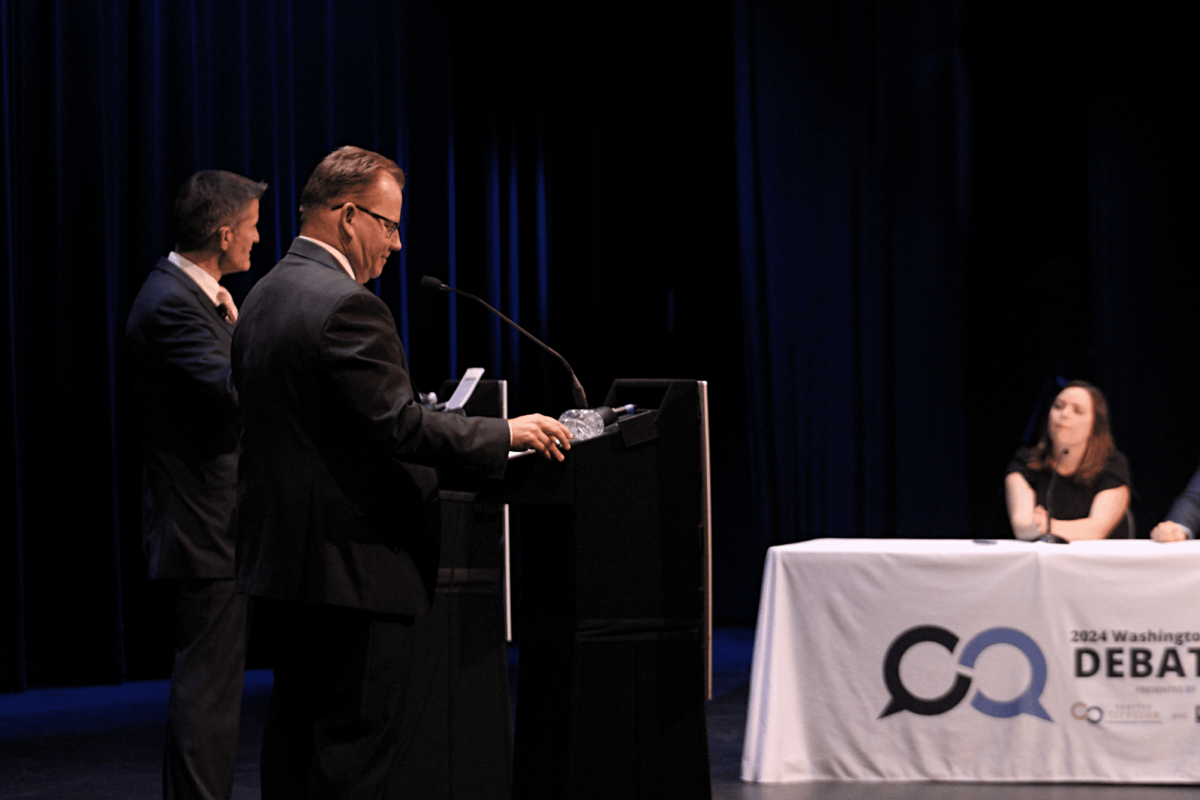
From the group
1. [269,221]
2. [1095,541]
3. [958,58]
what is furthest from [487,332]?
[1095,541]

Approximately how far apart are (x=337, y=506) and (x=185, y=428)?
775 mm

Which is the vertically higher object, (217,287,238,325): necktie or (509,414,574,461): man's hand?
(217,287,238,325): necktie

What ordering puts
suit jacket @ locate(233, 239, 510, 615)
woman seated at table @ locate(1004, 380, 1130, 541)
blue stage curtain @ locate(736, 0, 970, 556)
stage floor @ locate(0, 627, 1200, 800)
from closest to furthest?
suit jacket @ locate(233, 239, 510, 615), stage floor @ locate(0, 627, 1200, 800), woman seated at table @ locate(1004, 380, 1130, 541), blue stage curtain @ locate(736, 0, 970, 556)

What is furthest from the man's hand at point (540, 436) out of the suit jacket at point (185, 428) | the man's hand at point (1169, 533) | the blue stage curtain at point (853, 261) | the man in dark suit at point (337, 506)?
the blue stage curtain at point (853, 261)

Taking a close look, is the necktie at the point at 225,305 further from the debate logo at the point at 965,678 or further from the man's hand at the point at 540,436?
the debate logo at the point at 965,678

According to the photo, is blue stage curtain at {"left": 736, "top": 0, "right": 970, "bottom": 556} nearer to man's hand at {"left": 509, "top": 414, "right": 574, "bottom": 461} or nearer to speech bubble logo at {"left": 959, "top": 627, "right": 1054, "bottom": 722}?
speech bubble logo at {"left": 959, "top": 627, "right": 1054, "bottom": 722}

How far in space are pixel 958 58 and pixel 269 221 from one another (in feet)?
10.9

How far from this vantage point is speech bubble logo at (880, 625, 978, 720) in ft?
10.8

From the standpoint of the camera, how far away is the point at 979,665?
10.8ft

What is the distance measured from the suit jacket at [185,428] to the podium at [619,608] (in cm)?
72

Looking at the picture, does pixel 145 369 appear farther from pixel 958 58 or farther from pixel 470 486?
pixel 958 58

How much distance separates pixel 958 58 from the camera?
5.78m

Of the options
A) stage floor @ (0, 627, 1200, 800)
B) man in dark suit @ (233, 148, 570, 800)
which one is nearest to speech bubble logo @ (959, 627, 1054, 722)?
stage floor @ (0, 627, 1200, 800)

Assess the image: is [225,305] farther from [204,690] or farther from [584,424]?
[584,424]
